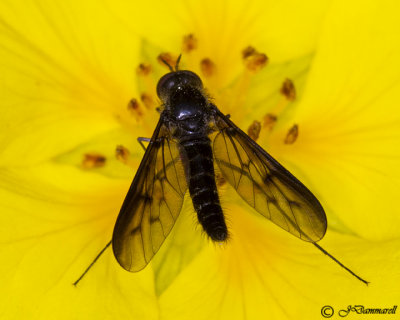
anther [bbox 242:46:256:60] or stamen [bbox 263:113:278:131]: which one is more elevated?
anther [bbox 242:46:256:60]

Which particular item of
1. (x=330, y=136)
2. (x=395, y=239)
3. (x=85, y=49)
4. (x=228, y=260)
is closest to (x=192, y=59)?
(x=85, y=49)

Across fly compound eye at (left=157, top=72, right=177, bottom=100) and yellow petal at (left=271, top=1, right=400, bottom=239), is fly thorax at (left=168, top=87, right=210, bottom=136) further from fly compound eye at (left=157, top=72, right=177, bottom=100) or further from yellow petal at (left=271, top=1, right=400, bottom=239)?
yellow petal at (left=271, top=1, right=400, bottom=239)

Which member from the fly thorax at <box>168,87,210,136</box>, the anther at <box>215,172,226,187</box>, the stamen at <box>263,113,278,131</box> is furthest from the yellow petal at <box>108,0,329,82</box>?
the anther at <box>215,172,226,187</box>

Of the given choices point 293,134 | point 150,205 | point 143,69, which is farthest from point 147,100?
point 150,205

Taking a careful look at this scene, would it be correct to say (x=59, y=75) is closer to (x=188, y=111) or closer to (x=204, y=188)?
(x=188, y=111)

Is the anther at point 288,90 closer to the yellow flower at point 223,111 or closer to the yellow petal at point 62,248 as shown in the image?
the yellow flower at point 223,111

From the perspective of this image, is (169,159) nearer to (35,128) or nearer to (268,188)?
(268,188)

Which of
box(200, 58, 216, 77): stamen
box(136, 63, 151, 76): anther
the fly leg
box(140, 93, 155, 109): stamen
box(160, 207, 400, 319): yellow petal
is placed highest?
box(136, 63, 151, 76): anther
